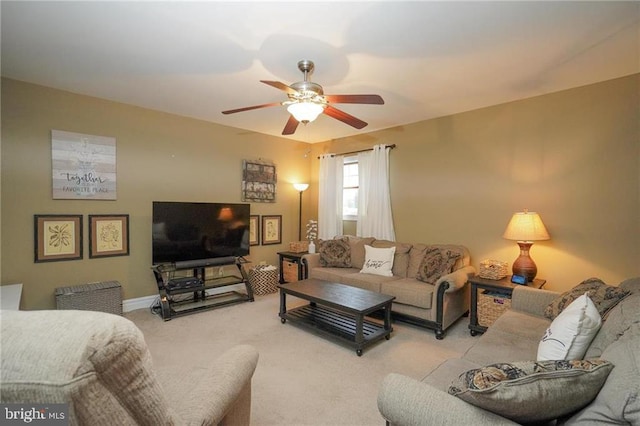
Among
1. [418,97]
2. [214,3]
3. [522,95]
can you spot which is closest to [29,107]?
[214,3]

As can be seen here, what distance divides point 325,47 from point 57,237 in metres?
3.51

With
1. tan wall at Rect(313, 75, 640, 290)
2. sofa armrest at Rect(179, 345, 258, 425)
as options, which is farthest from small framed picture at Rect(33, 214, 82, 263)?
tan wall at Rect(313, 75, 640, 290)

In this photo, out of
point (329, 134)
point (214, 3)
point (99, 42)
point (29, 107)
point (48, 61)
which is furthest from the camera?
point (329, 134)

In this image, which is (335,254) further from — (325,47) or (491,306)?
(325,47)

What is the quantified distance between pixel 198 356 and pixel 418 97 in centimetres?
346

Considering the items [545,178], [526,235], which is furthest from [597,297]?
[545,178]

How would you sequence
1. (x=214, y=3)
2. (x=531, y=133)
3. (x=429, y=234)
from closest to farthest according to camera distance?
(x=214, y=3)
(x=531, y=133)
(x=429, y=234)

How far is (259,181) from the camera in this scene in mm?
5117

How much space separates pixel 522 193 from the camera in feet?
11.4

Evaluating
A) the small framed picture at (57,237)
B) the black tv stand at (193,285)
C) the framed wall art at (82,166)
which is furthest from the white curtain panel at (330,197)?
the small framed picture at (57,237)

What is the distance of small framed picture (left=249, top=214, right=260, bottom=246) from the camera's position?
5016 millimetres

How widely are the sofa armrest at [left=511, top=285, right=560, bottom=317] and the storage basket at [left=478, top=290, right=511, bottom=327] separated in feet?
1.14

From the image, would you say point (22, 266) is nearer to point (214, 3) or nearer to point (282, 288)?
point (282, 288)

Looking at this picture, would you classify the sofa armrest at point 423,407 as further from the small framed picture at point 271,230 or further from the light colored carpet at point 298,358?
the small framed picture at point 271,230
